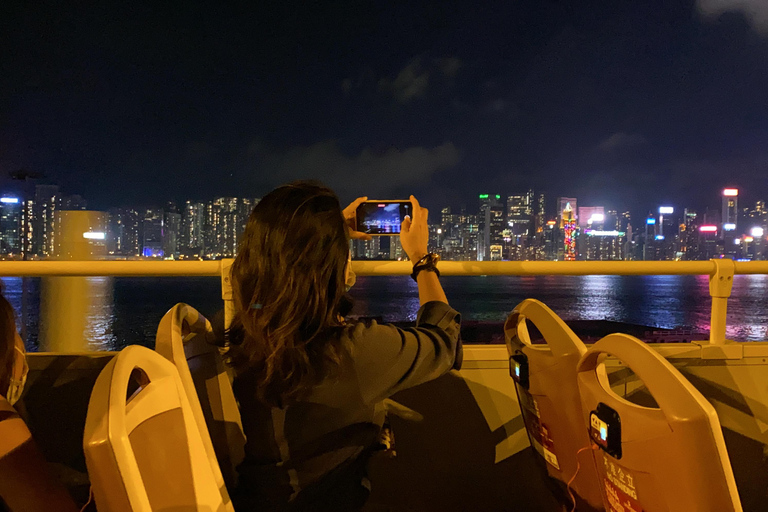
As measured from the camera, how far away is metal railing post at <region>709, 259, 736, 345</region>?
8.48ft

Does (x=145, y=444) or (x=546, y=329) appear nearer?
(x=145, y=444)

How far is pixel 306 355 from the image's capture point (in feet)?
4.39

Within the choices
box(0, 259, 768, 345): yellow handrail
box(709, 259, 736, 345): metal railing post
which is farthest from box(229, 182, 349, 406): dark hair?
box(709, 259, 736, 345): metal railing post

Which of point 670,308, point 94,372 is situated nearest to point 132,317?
point 94,372

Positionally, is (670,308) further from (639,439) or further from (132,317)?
(639,439)

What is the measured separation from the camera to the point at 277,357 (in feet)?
4.37

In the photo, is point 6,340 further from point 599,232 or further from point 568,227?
point 599,232

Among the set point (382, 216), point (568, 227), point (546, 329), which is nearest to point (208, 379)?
point (382, 216)

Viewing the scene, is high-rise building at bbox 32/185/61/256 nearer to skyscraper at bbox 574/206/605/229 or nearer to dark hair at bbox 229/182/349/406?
dark hair at bbox 229/182/349/406

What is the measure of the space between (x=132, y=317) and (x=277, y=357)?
47.0 metres

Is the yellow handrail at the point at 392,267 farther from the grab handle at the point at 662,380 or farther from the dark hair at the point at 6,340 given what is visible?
the grab handle at the point at 662,380

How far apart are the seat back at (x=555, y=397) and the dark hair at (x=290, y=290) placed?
0.70 metres

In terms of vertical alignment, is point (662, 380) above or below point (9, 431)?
above

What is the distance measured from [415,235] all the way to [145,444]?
1.15 meters
